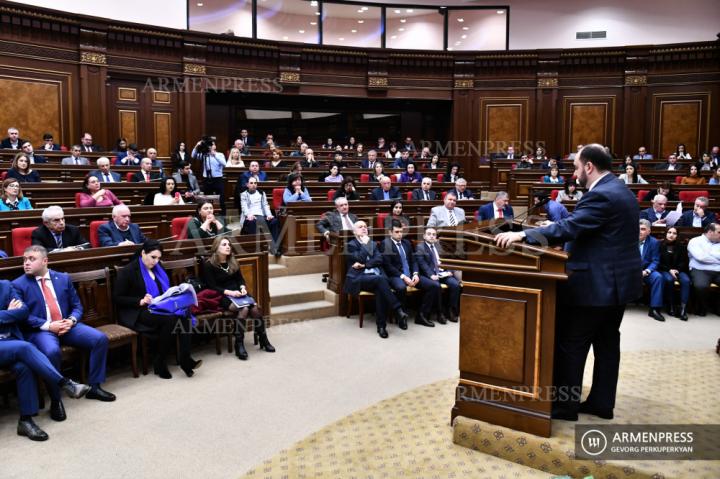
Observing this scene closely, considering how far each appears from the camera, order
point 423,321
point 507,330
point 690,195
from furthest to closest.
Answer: point 690,195, point 423,321, point 507,330

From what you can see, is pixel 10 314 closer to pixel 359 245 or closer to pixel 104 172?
pixel 359 245

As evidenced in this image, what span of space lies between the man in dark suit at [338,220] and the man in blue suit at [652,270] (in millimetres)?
3358

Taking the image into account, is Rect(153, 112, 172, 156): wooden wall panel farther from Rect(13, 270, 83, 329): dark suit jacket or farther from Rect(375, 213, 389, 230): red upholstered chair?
Rect(13, 270, 83, 329): dark suit jacket

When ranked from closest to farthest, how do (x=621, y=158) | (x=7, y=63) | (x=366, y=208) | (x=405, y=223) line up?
(x=405, y=223) < (x=366, y=208) < (x=7, y=63) < (x=621, y=158)

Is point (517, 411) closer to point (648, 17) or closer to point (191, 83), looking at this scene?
point (191, 83)

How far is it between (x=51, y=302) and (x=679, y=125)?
13537 millimetres

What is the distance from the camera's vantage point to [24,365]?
3371 mm

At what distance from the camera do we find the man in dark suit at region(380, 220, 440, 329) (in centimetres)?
589

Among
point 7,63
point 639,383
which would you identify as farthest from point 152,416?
point 7,63

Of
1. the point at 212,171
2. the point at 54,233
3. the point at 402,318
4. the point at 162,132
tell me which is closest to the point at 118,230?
the point at 54,233

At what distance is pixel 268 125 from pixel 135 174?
679cm

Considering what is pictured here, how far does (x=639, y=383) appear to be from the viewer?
149 inches

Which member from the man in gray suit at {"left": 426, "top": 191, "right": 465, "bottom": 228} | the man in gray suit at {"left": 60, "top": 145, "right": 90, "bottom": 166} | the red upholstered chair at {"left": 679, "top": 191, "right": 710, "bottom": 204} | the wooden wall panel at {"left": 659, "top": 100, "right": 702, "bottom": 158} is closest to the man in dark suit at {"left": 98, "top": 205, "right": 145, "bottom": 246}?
the man in gray suit at {"left": 426, "top": 191, "right": 465, "bottom": 228}

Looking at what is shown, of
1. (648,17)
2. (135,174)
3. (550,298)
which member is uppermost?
(648,17)
